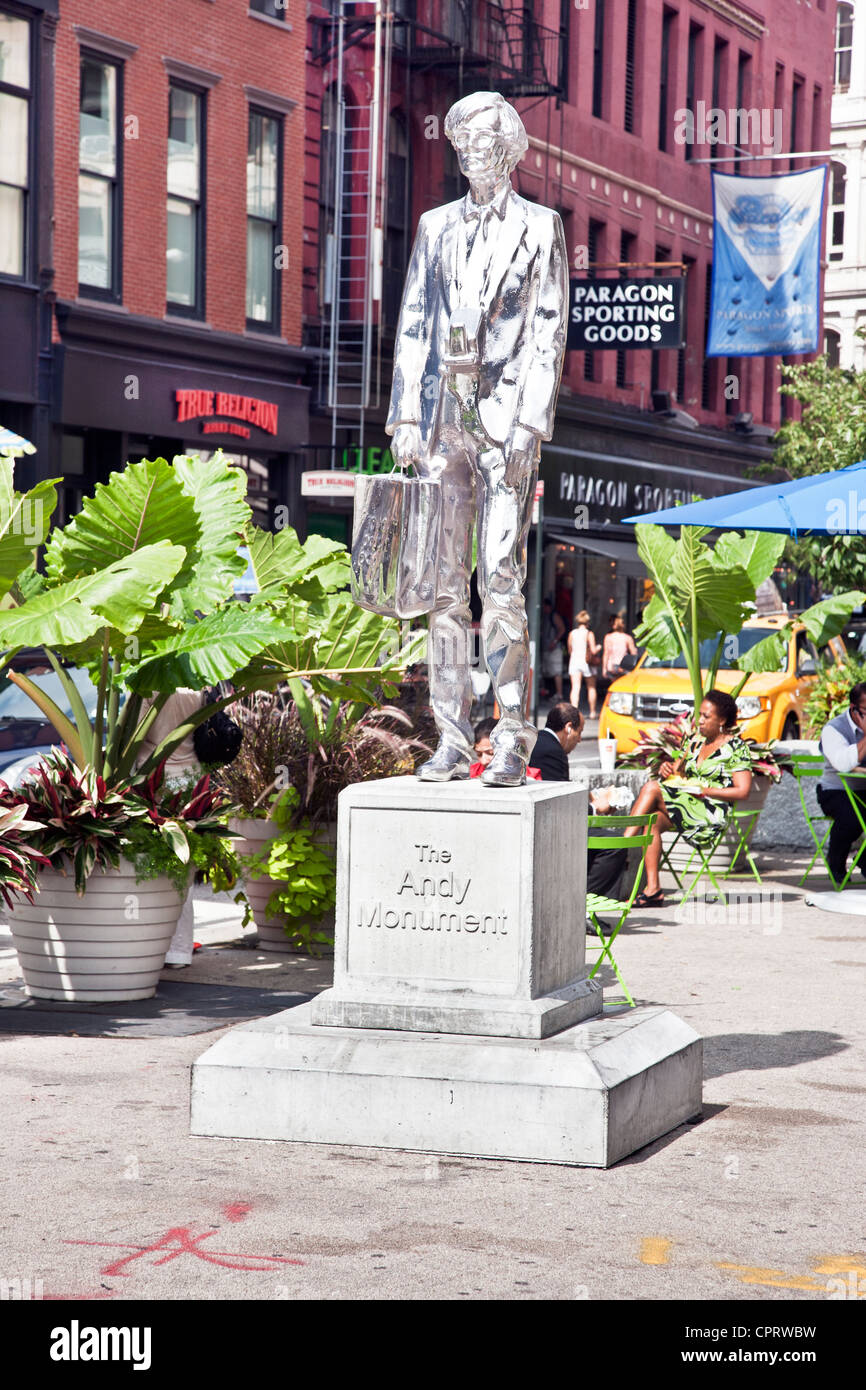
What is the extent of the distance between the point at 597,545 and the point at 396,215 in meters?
Answer: 7.33

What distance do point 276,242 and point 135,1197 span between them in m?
22.5

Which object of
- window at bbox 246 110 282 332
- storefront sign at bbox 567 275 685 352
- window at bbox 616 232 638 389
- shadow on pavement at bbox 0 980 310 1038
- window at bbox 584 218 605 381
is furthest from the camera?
window at bbox 616 232 638 389

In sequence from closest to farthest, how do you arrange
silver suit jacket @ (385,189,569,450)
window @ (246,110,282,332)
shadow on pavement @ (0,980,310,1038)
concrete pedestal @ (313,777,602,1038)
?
concrete pedestal @ (313,777,602,1038) → silver suit jacket @ (385,189,569,450) → shadow on pavement @ (0,980,310,1038) → window @ (246,110,282,332)

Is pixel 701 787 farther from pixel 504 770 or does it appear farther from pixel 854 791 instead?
pixel 504 770

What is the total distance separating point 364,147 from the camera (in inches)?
1134

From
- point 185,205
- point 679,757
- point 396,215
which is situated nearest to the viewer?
point 679,757

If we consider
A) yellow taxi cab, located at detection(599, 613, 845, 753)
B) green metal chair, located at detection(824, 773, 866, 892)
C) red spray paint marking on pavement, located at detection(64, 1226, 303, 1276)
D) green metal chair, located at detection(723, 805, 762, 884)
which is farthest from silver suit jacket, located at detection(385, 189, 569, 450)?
yellow taxi cab, located at detection(599, 613, 845, 753)

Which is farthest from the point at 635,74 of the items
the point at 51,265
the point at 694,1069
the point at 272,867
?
the point at 694,1069

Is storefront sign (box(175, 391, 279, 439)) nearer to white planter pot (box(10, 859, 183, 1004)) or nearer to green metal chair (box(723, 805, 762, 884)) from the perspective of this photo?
green metal chair (box(723, 805, 762, 884))

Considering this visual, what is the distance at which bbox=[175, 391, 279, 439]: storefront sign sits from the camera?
24094 millimetres

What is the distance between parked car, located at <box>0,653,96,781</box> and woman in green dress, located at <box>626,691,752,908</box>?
3571 millimetres

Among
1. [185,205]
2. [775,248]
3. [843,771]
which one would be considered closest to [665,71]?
[775,248]

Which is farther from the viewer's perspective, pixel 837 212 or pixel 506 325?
pixel 837 212

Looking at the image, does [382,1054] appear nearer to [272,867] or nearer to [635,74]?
[272,867]
